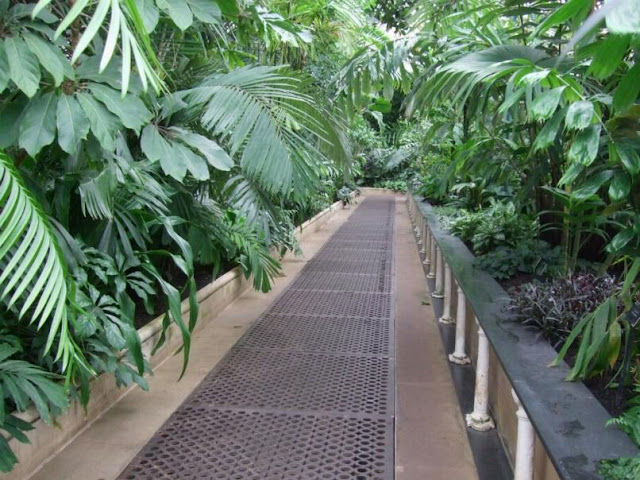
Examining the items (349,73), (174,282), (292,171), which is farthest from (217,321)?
(349,73)

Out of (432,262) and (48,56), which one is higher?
(48,56)

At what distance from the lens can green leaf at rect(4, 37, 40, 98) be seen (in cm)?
146

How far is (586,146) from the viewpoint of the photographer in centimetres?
138

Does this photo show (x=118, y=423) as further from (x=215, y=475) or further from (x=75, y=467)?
(x=215, y=475)

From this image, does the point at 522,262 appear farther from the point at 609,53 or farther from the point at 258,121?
the point at 609,53

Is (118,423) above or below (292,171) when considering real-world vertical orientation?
below

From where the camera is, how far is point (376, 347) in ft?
11.2

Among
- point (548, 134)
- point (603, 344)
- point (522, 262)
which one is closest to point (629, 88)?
point (548, 134)

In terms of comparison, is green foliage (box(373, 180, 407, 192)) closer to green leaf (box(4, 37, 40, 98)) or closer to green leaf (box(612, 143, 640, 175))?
green leaf (box(612, 143, 640, 175))

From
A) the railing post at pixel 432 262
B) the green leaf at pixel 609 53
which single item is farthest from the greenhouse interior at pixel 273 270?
the railing post at pixel 432 262

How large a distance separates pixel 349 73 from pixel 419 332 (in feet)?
5.97

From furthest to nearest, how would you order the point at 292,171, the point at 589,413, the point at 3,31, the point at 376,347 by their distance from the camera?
the point at 376,347, the point at 292,171, the point at 3,31, the point at 589,413

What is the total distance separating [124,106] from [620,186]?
1404mm

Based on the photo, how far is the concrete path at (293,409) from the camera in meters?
2.08
